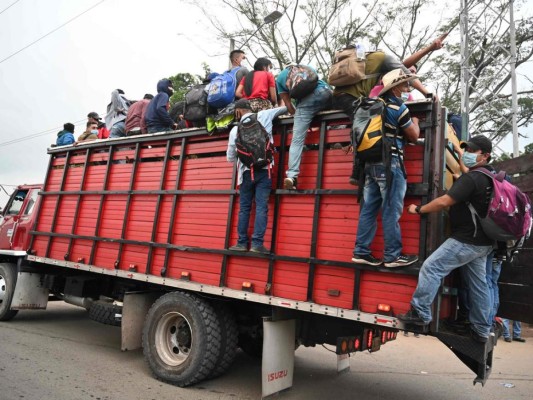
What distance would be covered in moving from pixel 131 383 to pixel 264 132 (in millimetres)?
3122

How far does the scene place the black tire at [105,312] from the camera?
577cm

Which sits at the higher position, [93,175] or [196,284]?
[93,175]

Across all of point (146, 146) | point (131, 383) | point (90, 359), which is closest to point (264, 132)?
point (146, 146)

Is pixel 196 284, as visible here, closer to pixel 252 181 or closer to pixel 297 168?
pixel 252 181

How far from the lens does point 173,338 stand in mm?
5020

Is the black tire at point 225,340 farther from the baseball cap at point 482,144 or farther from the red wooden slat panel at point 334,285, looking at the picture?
the baseball cap at point 482,144

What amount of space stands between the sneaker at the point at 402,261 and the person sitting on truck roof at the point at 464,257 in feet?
0.45

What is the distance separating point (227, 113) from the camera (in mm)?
4887

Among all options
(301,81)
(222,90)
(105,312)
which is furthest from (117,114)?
(301,81)

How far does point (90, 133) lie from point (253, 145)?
4.57 meters

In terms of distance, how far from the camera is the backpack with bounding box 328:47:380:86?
13.1 feet

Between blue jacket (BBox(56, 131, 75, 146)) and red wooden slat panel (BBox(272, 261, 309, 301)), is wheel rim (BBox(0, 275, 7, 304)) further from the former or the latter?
red wooden slat panel (BBox(272, 261, 309, 301))

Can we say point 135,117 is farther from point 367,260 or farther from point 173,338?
point 367,260

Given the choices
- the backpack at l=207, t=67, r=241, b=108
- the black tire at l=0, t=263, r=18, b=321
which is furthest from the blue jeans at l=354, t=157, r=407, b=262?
the black tire at l=0, t=263, r=18, b=321
